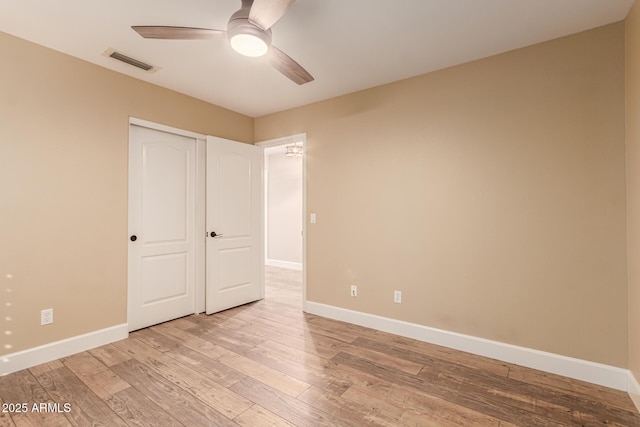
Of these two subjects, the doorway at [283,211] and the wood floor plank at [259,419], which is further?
the doorway at [283,211]

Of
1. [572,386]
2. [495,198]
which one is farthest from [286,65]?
[572,386]

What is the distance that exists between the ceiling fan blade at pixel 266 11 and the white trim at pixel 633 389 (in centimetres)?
313

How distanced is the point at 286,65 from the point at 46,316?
2787 millimetres

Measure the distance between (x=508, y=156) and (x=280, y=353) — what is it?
2.59 m

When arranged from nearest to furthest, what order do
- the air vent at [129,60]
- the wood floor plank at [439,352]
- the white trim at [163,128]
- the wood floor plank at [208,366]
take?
the wood floor plank at [208,366], the wood floor plank at [439,352], the air vent at [129,60], the white trim at [163,128]

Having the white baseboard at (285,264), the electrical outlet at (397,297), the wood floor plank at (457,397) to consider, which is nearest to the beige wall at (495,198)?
the electrical outlet at (397,297)

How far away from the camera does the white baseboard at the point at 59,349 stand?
7.35 feet

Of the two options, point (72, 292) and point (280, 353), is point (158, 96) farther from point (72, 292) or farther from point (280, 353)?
point (280, 353)

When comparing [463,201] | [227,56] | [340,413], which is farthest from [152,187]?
[463,201]

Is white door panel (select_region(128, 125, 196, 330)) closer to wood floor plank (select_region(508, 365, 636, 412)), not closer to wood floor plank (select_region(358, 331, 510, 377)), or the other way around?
wood floor plank (select_region(358, 331, 510, 377))

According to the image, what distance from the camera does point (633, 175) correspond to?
1.94m

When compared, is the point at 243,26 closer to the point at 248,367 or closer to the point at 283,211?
the point at 248,367

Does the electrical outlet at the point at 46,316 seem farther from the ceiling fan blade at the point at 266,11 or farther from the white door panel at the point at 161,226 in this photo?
the ceiling fan blade at the point at 266,11

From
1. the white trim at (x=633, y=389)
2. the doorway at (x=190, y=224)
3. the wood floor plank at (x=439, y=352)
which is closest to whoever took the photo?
the white trim at (x=633, y=389)
